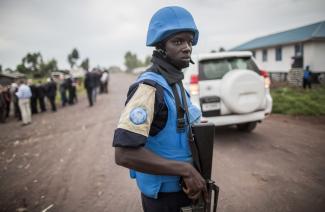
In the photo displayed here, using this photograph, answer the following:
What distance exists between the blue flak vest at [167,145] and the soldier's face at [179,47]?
0.56ft

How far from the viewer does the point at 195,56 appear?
18.4 ft

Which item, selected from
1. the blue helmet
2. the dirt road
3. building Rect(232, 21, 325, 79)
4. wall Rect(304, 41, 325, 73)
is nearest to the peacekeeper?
the blue helmet

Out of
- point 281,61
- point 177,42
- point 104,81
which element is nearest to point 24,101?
point 104,81

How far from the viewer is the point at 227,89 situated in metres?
4.93

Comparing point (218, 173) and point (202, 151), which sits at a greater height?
point (202, 151)

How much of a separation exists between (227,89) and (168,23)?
3726mm

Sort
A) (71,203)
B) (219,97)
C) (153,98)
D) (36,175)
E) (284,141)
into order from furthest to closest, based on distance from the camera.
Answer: (284,141) < (219,97) < (36,175) < (71,203) < (153,98)

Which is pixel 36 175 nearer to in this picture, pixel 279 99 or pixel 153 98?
pixel 153 98

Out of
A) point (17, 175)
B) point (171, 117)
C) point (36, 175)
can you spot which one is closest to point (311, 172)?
point (171, 117)

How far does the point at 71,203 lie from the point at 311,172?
12.6 ft

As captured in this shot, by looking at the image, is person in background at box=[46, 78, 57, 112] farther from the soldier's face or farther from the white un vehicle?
the soldier's face

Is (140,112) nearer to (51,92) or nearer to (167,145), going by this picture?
(167,145)

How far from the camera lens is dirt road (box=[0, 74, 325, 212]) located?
11.1ft

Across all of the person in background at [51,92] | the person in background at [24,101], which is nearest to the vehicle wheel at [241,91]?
the person in background at [24,101]
